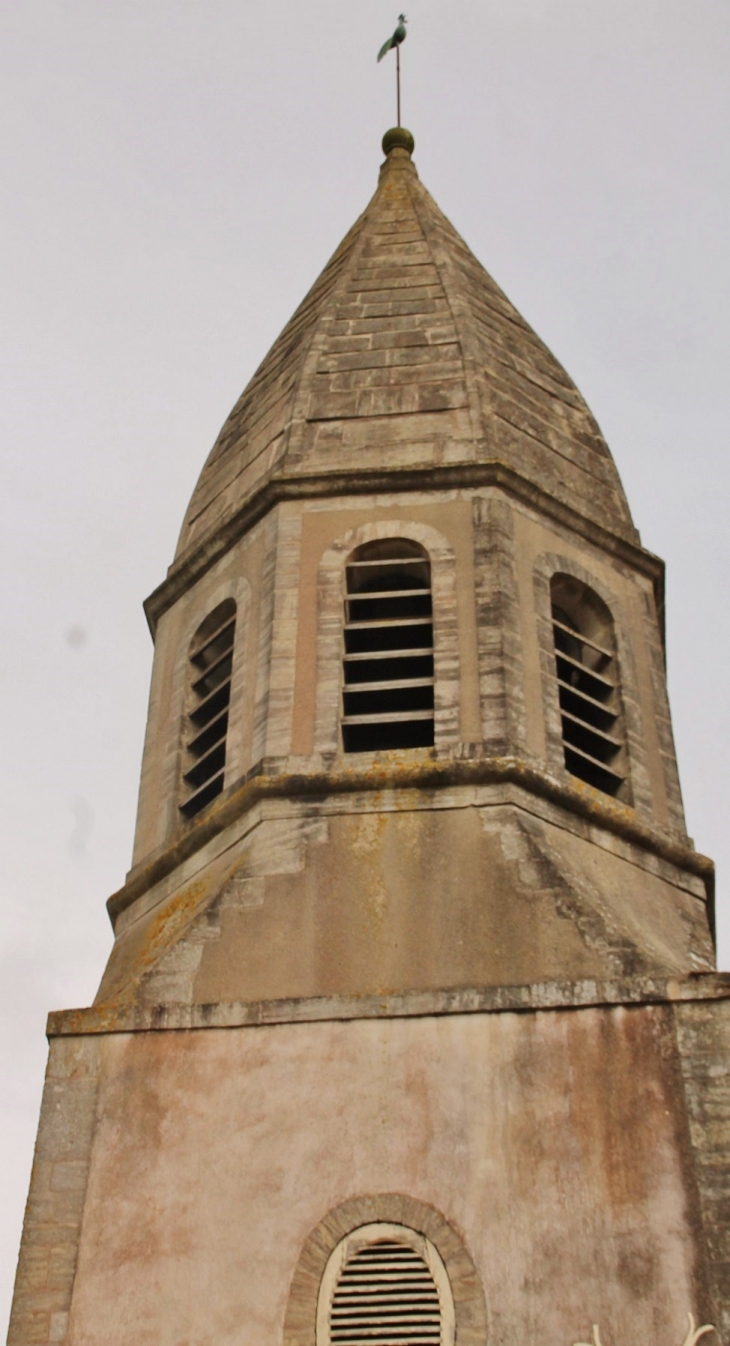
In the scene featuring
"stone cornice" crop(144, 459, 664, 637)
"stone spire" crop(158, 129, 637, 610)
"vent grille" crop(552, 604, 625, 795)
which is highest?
"stone spire" crop(158, 129, 637, 610)

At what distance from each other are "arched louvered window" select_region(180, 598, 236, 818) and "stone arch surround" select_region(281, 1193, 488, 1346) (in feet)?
14.3

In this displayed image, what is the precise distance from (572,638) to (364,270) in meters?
5.04

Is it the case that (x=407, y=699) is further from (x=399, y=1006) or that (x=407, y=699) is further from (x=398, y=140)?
(x=398, y=140)

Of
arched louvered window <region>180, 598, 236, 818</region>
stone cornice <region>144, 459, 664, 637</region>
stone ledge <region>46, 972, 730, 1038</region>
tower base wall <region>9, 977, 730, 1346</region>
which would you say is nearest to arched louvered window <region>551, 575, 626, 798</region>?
stone cornice <region>144, 459, 664, 637</region>

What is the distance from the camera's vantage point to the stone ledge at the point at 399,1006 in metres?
13.0

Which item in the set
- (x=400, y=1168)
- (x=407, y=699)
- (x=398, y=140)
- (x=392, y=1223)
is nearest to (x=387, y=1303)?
(x=392, y=1223)

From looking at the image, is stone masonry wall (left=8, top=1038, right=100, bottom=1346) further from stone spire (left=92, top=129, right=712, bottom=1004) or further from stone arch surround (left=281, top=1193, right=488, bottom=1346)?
stone arch surround (left=281, top=1193, right=488, bottom=1346)

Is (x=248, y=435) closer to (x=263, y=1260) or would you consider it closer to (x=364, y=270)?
(x=364, y=270)

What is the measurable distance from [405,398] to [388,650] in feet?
8.60

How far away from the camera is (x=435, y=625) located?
53.1 ft

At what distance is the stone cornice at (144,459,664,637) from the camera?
17188 millimetres

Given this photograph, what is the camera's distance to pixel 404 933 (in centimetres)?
1394

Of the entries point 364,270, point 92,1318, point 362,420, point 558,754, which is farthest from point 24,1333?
point 364,270

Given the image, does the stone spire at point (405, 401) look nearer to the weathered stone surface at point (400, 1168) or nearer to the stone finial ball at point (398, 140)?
the stone finial ball at point (398, 140)
